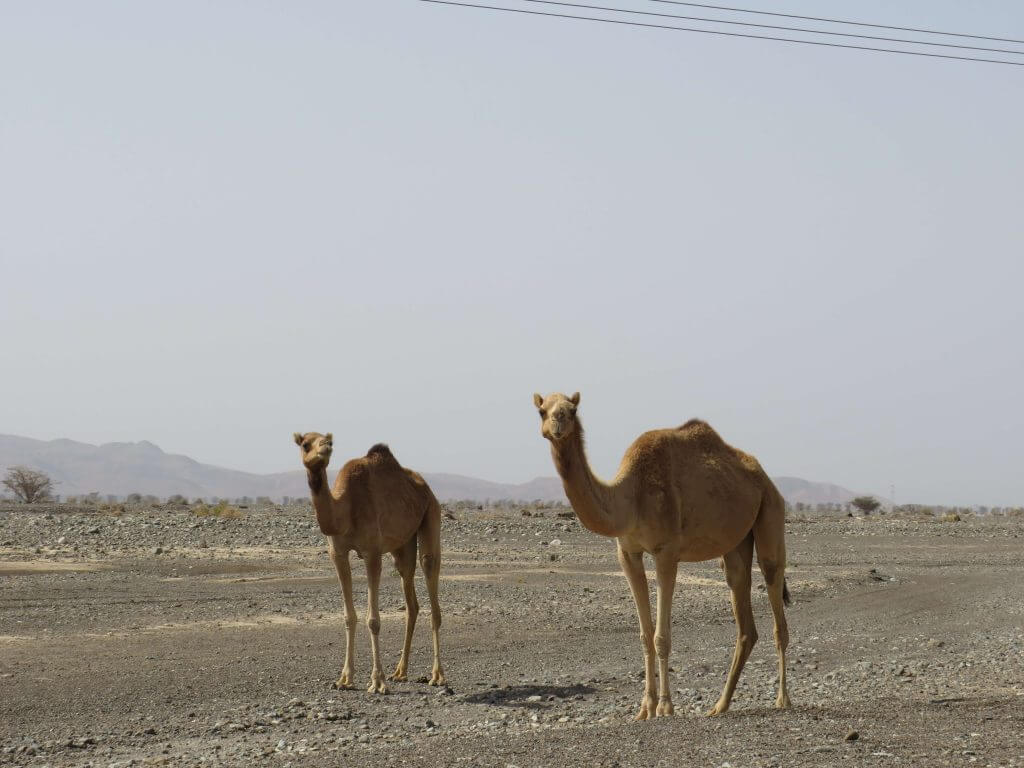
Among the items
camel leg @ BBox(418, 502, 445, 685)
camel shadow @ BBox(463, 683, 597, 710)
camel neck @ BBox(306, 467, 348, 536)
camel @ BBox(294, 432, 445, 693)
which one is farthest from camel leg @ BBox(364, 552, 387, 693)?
camel shadow @ BBox(463, 683, 597, 710)

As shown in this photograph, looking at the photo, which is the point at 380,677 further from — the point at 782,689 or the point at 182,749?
the point at 782,689

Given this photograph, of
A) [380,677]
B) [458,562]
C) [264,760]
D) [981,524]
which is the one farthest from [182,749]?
[981,524]

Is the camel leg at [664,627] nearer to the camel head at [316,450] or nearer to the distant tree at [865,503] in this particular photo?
the camel head at [316,450]

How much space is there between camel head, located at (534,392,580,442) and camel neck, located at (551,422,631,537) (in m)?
0.11

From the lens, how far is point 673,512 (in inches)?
456

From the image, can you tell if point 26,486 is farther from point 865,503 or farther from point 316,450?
point 316,450

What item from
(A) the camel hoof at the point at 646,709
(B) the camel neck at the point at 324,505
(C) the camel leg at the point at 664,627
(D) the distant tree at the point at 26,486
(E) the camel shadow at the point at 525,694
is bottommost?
(E) the camel shadow at the point at 525,694

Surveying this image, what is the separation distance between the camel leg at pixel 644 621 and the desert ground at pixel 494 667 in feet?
2.42

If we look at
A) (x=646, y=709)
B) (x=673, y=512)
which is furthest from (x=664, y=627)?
(x=673, y=512)

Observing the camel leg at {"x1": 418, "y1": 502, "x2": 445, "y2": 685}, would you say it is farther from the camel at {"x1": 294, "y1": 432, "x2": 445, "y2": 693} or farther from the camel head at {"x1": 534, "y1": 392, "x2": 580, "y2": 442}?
the camel head at {"x1": 534, "y1": 392, "x2": 580, "y2": 442}

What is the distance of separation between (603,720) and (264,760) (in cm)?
326

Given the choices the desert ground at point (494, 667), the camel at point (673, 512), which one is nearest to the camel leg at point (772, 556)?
the camel at point (673, 512)

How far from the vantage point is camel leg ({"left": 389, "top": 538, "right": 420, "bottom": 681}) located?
1462cm

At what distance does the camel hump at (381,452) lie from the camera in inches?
609
